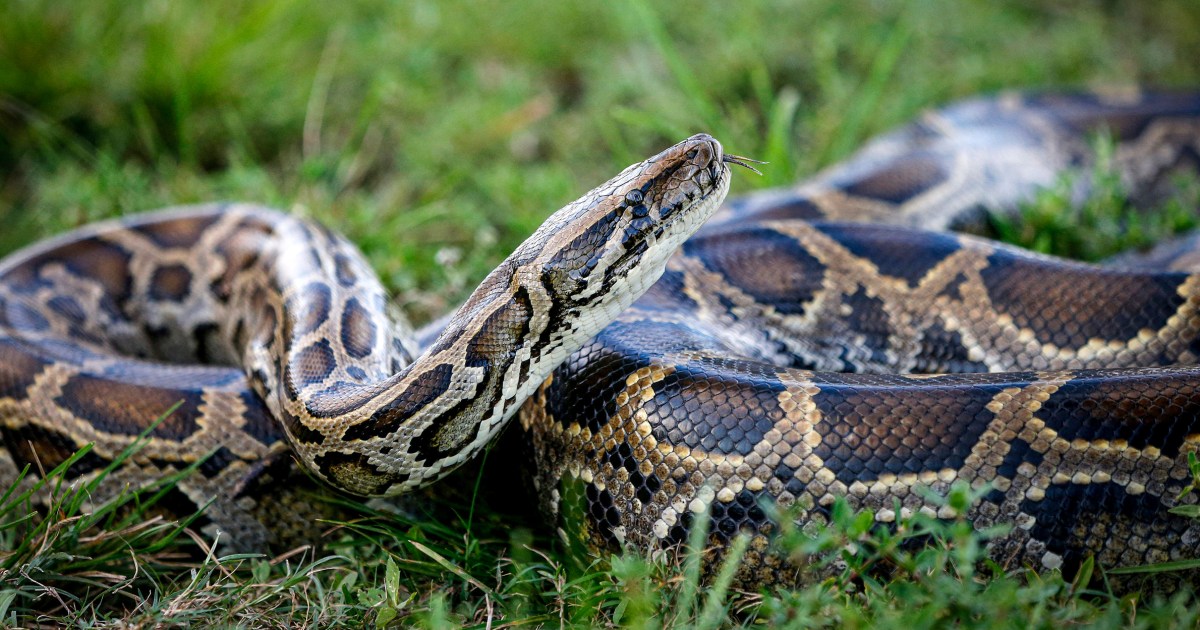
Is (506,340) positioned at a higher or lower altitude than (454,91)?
lower

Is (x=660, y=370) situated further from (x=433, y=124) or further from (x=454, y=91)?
(x=454, y=91)

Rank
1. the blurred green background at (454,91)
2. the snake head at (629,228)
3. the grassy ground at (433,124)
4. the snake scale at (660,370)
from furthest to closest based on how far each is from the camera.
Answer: the blurred green background at (454,91) < the snake head at (629,228) < the grassy ground at (433,124) < the snake scale at (660,370)

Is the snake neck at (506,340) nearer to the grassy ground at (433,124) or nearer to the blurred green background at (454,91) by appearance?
the grassy ground at (433,124)

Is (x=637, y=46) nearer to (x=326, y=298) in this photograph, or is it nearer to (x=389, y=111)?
(x=389, y=111)

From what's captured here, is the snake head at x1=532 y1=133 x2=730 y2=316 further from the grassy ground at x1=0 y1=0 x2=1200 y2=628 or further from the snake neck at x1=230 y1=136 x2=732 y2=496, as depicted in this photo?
the grassy ground at x1=0 y1=0 x2=1200 y2=628

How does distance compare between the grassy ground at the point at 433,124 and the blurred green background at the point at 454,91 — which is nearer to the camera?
the grassy ground at the point at 433,124

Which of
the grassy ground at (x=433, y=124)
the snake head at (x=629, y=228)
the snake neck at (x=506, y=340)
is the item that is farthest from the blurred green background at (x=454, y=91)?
the snake head at (x=629, y=228)

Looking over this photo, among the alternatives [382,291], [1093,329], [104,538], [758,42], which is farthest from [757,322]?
[758,42]

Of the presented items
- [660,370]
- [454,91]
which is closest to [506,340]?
[660,370]

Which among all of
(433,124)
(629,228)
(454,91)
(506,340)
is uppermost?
(454,91)
